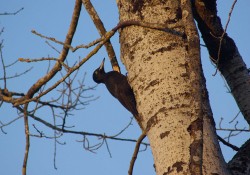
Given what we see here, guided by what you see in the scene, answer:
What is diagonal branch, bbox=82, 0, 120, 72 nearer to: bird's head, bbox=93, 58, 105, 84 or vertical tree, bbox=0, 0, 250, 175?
vertical tree, bbox=0, 0, 250, 175

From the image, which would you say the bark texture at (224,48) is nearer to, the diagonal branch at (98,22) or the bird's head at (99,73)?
the diagonal branch at (98,22)

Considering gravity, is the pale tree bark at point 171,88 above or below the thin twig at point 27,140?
below

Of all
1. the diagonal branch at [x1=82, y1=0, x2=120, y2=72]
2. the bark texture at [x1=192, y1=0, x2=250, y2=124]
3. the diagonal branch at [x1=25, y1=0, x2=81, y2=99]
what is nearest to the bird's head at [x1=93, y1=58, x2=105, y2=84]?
the diagonal branch at [x1=82, y1=0, x2=120, y2=72]

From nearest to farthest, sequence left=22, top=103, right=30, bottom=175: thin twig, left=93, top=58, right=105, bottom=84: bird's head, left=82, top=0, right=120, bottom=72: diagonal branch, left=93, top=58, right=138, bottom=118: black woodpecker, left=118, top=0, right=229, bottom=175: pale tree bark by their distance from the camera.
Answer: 1. left=118, top=0, right=229, bottom=175: pale tree bark
2. left=22, top=103, right=30, bottom=175: thin twig
3. left=82, top=0, right=120, bottom=72: diagonal branch
4. left=93, top=58, right=138, bottom=118: black woodpecker
5. left=93, top=58, right=105, bottom=84: bird's head

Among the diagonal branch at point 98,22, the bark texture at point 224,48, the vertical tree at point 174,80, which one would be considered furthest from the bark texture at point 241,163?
the diagonal branch at point 98,22

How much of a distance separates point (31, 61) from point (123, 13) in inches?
25.8

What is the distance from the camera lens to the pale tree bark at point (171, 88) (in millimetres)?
1732

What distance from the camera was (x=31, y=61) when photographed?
8.71 feet

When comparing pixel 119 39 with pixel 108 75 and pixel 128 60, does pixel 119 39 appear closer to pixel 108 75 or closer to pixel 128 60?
pixel 128 60

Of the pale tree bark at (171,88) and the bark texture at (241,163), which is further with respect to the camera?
the bark texture at (241,163)

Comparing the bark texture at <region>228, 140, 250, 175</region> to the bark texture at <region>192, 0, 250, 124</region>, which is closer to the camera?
the bark texture at <region>228, 140, 250, 175</region>

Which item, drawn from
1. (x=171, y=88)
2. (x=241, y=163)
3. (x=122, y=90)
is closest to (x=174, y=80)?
(x=171, y=88)

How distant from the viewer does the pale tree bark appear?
1732 millimetres

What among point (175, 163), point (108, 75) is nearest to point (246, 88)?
point (175, 163)
